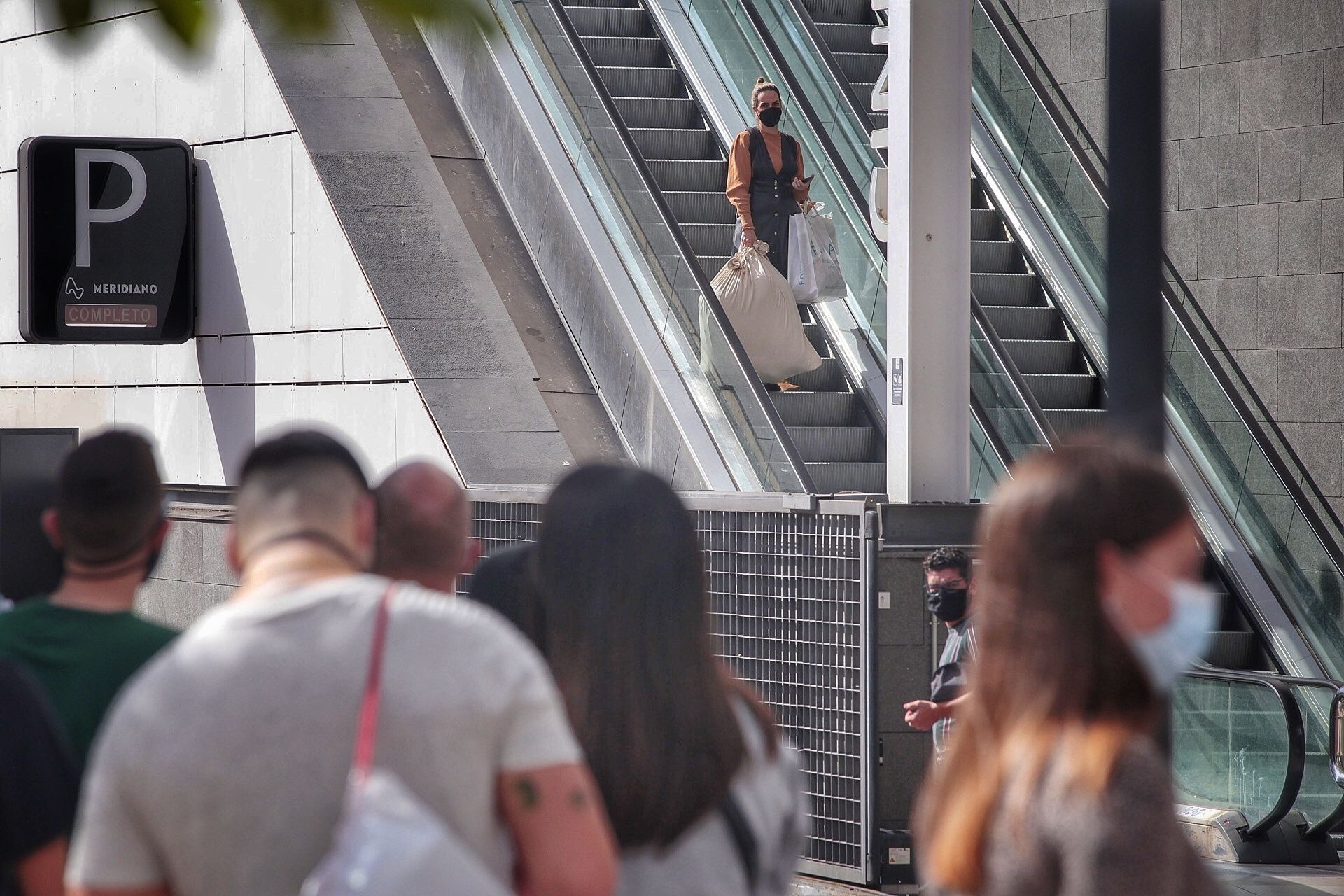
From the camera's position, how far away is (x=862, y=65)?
12758 millimetres

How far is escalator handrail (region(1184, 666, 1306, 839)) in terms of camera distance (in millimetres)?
7344

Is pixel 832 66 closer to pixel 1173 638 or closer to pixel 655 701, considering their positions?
pixel 655 701

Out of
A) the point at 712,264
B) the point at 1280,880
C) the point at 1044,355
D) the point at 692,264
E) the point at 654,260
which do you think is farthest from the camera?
the point at 1044,355

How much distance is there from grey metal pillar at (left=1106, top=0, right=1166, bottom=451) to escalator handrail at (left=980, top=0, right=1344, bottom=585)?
7414 mm

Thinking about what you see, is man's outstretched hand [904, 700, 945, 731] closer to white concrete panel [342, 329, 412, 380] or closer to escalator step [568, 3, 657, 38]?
white concrete panel [342, 329, 412, 380]

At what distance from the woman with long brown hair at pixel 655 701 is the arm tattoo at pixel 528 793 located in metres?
0.44

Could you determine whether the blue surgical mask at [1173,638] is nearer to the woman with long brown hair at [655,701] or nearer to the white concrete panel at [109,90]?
the woman with long brown hair at [655,701]

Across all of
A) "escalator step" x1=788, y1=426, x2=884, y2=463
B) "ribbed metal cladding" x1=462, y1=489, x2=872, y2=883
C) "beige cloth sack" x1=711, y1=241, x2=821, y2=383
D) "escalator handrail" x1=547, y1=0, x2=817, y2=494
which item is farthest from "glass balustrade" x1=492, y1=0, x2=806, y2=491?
"escalator step" x1=788, y1=426, x2=884, y2=463

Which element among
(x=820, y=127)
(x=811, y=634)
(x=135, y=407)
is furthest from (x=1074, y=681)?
(x=135, y=407)

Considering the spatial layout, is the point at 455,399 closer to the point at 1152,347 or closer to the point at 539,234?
the point at 539,234

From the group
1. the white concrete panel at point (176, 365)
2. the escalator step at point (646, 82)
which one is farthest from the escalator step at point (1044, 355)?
the white concrete panel at point (176, 365)

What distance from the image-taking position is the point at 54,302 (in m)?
9.79

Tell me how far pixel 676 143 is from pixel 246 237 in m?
3.18

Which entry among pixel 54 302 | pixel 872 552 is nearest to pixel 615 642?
pixel 872 552
